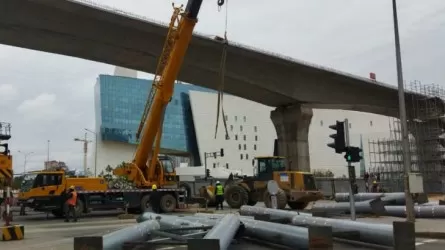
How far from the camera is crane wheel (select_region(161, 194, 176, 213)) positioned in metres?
29.3

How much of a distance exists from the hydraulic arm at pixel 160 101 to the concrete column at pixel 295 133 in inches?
805

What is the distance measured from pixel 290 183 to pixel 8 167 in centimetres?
1623

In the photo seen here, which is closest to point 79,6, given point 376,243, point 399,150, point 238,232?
point 238,232

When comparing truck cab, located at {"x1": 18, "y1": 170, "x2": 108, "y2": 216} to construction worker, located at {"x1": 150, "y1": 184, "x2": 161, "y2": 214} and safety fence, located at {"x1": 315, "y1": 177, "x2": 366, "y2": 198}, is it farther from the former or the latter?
safety fence, located at {"x1": 315, "y1": 177, "x2": 366, "y2": 198}

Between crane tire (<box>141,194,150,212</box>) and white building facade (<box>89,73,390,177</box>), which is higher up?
white building facade (<box>89,73,390,177</box>)

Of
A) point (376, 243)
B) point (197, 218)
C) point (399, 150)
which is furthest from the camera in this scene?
point (399, 150)

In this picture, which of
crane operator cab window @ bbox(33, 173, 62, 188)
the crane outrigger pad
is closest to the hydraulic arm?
crane operator cab window @ bbox(33, 173, 62, 188)

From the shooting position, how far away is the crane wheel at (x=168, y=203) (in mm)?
29347

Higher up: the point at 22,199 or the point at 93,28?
the point at 93,28

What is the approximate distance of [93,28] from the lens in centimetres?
3391

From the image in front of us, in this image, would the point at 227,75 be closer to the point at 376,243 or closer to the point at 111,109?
the point at 376,243

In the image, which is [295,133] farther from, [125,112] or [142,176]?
[125,112]

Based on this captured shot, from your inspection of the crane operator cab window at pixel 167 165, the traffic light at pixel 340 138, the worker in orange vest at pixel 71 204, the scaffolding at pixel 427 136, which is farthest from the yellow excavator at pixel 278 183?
the scaffolding at pixel 427 136

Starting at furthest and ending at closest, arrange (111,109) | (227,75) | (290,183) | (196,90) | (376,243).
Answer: (196,90) < (111,109) < (227,75) < (290,183) < (376,243)
